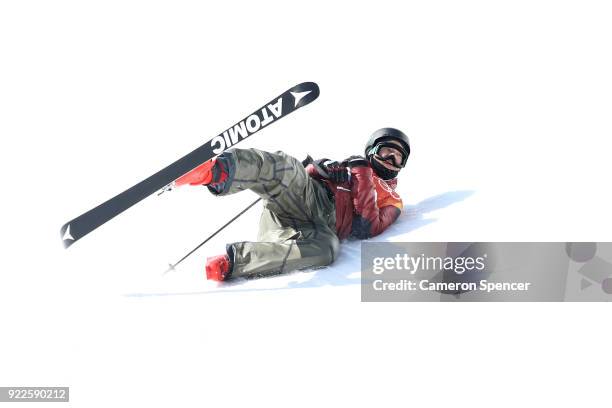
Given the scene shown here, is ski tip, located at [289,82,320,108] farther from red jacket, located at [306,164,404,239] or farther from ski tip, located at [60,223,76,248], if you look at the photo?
ski tip, located at [60,223,76,248]

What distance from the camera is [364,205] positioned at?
445 cm

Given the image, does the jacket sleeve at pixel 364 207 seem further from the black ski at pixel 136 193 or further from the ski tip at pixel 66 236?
the ski tip at pixel 66 236

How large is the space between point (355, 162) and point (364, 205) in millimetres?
348

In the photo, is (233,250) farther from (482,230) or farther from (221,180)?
(482,230)

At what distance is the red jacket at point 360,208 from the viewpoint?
445 centimetres

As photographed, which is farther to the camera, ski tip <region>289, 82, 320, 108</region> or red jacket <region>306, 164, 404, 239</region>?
red jacket <region>306, 164, 404, 239</region>

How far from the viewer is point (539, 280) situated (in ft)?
11.7

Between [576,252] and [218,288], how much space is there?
7.39ft

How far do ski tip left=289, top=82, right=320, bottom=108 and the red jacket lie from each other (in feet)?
2.54

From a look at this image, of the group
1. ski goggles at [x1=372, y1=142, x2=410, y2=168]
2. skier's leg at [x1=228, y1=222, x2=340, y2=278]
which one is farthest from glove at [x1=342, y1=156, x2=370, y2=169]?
skier's leg at [x1=228, y1=222, x2=340, y2=278]

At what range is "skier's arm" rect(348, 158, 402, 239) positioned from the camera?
444cm

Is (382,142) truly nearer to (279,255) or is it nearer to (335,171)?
(335,171)

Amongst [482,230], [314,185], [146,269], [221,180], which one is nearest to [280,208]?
[314,185]

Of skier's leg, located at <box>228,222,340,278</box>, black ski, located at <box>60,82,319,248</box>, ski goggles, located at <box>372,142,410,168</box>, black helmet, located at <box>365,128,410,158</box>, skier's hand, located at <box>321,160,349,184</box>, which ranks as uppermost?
black helmet, located at <box>365,128,410,158</box>
